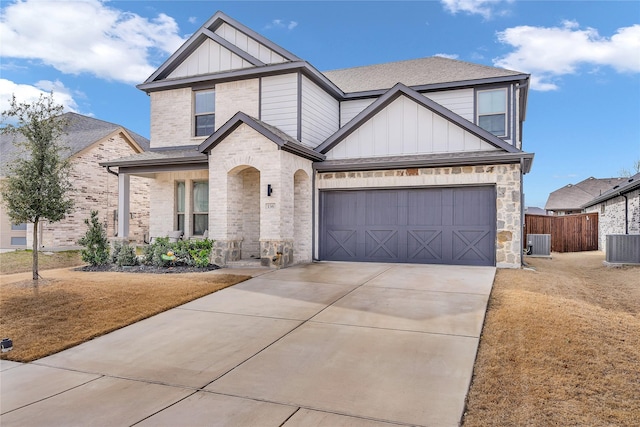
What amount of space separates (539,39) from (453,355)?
1772 centimetres

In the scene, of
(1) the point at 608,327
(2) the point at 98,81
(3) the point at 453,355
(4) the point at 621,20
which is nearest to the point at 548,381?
(3) the point at 453,355

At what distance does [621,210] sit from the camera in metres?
18.1

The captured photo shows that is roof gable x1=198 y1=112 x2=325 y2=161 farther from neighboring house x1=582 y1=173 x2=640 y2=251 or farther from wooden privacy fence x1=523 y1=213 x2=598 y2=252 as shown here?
wooden privacy fence x1=523 y1=213 x2=598 y2=252

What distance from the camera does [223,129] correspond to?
463 inches

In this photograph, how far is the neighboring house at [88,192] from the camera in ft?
59.7

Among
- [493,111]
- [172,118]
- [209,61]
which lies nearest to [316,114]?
[209,61]

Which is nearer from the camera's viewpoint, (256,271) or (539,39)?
(256,271)

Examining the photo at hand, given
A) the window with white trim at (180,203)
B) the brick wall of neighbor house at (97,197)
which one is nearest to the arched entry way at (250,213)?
the window with white trim at (180,203)

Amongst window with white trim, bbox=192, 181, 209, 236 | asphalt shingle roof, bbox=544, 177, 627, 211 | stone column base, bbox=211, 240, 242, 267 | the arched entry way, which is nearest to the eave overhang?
the arched entry way

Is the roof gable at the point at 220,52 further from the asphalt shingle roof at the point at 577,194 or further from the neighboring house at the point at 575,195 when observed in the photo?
the neighboring house at the point at 575,195

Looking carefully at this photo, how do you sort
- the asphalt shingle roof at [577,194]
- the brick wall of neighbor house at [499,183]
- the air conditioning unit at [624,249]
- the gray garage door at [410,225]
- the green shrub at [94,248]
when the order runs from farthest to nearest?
the asphalt shingle roof at [577,194], the air conditioning unit at [624,249], the green shrub at [94,248], the gray garage door at [410,225], the brick wall of neighbor house at [499,183]

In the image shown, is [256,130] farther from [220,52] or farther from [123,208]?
[123,208]

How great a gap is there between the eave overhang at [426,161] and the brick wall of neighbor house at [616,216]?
21.8ft

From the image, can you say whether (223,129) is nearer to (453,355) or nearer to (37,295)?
(37,295)
